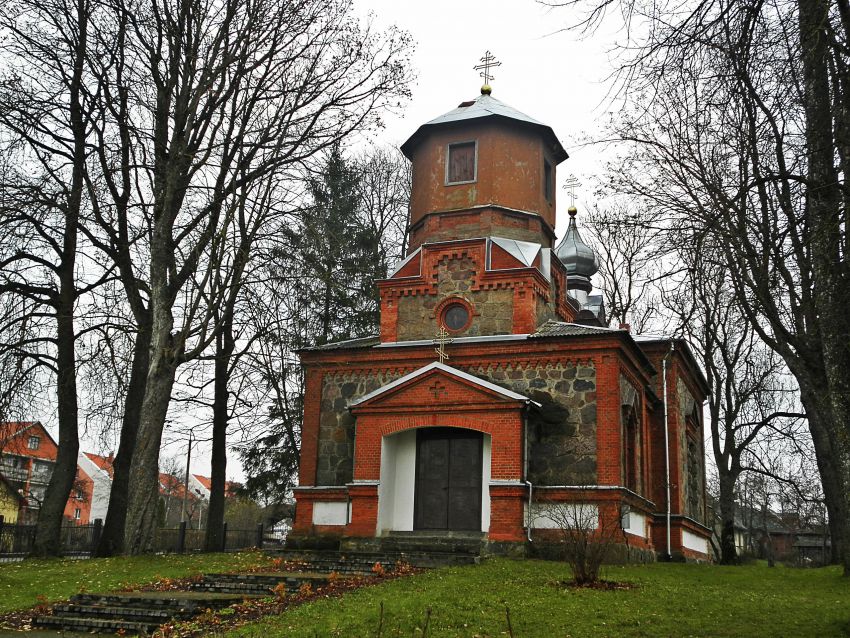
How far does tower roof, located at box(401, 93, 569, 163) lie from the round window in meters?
4.54

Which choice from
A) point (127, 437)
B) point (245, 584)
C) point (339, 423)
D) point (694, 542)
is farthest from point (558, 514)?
point (127, 437)

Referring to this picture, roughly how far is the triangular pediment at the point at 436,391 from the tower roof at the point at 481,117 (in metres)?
6.33

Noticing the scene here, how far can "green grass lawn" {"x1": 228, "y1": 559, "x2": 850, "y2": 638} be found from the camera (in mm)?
8023

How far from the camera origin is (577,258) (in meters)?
29.3

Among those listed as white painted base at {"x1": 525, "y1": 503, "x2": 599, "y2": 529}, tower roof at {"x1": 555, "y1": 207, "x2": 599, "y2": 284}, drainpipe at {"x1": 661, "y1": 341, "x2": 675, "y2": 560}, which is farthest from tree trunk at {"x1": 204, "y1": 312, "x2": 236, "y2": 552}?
tower roof at {"x1": 555, "y1": 207, "x2": 599, "y2": 284}

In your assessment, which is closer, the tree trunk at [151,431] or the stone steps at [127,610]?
the stone steps at [127,610]

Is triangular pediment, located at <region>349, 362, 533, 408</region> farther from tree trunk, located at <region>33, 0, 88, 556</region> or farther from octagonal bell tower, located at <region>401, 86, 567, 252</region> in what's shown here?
tree trunk, located at <region>33, 0, 88, 556</region>

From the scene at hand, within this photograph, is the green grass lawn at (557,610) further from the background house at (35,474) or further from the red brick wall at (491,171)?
the background house at (35,474)

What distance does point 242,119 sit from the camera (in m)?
18.0

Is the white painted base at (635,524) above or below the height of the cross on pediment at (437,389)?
below

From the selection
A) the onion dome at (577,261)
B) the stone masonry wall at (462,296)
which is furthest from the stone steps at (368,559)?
the onion dome at (577,261)

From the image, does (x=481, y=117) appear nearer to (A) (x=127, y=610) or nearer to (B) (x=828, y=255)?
(B) (x=828, y=255)

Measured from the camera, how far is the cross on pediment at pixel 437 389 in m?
16.9

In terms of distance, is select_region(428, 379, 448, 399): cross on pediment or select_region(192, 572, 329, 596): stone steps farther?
select_region(428, 379, 448, 399): cross on pediment
